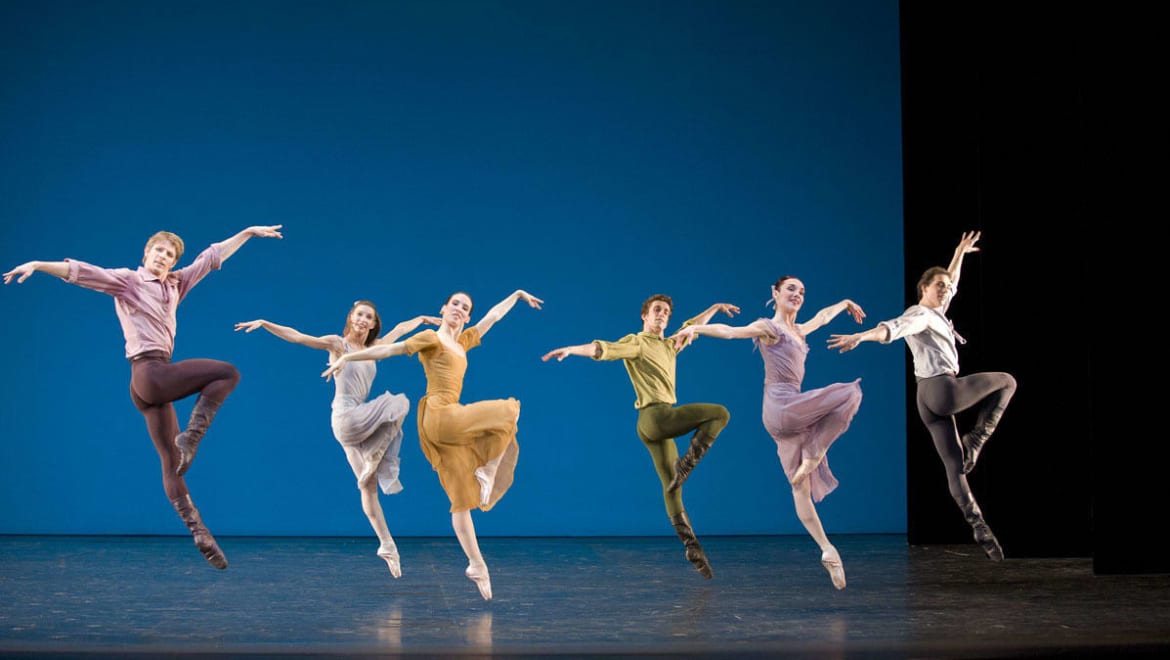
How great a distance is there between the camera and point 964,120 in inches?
364

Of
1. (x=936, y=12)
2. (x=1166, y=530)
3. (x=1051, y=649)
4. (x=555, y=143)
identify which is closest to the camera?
(x=1051, y=649)

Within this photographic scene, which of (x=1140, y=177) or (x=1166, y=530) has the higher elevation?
(x=1140, y=177)

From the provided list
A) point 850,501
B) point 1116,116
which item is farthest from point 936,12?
point 850,501

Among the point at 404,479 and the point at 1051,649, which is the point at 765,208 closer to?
the point at 404,479

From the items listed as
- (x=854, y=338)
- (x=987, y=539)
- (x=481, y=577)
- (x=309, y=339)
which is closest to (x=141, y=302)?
(x=309, y=339)

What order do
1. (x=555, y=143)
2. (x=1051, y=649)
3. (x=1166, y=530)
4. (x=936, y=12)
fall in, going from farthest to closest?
(x=555, y=143), (x=936, y=12), (x=1166, y=530), (x=1051, y=649)

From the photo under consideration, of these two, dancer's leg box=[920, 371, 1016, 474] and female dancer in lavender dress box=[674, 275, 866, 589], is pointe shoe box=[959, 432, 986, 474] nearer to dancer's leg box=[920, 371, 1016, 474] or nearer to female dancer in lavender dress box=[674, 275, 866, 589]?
dancer's leg box=[920, 371, 1016, 474]

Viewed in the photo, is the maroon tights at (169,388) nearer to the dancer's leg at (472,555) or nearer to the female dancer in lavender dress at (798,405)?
the dancer's leg at (472,555)

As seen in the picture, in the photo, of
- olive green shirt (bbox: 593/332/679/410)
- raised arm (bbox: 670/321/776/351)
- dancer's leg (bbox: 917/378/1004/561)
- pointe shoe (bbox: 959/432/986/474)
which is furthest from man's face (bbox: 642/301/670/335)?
pointe shoe (bbox: 959/432/986/474)

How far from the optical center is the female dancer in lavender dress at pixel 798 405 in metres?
6.13

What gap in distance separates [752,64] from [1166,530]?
5.41 metres

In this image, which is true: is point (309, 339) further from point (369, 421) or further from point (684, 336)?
point (684, 336)

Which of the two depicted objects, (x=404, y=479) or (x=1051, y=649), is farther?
(x=404, y=479)

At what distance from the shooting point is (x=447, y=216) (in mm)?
9695
